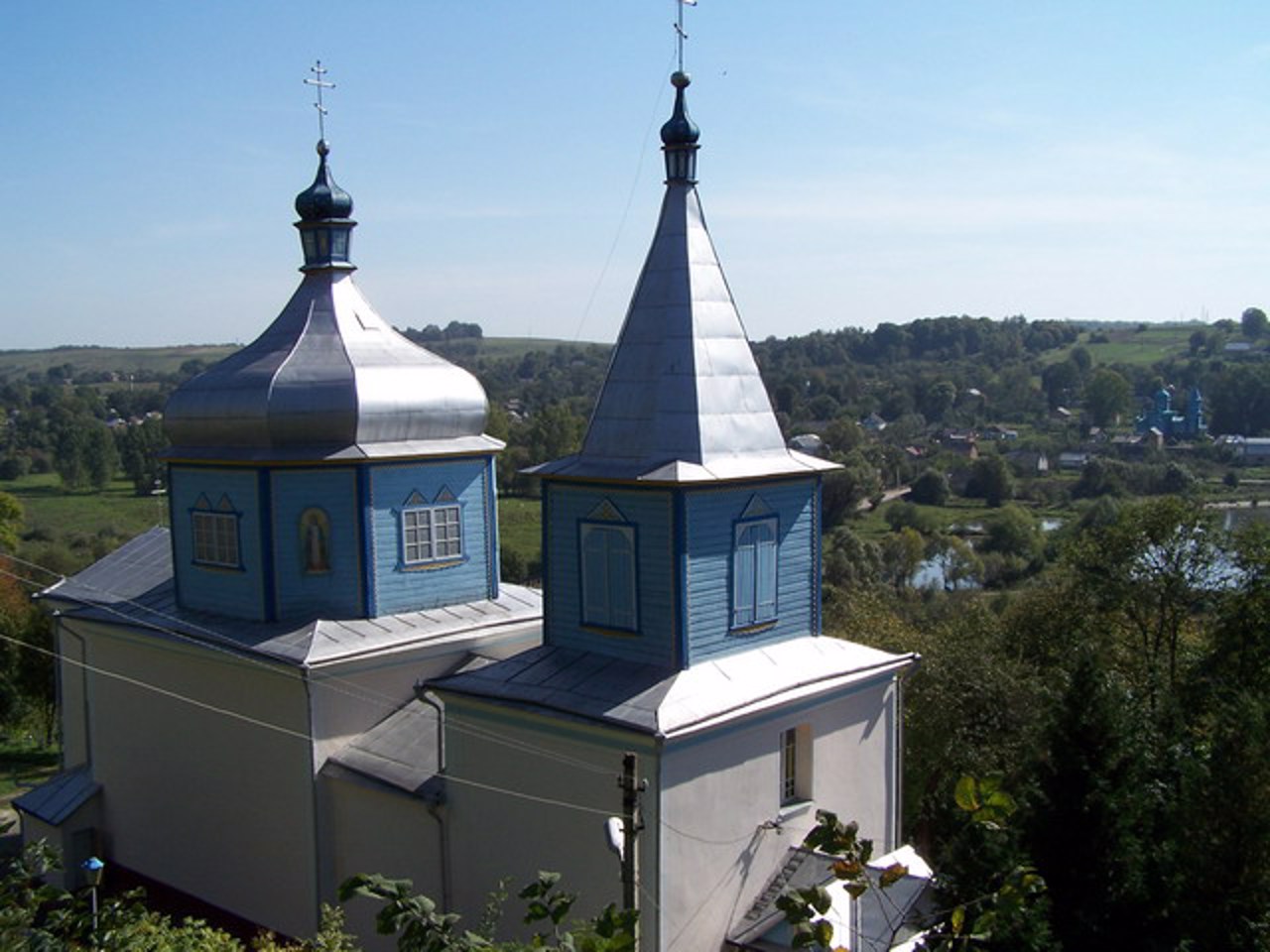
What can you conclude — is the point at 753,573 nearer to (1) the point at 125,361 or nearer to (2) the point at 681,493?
(2) the point at 681,493

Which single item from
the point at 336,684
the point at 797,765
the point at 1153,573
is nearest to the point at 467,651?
the point at 336,684

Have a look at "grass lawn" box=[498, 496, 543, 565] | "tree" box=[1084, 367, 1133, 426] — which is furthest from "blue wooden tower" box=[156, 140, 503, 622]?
"tree" box=[1084, 367, 1133, 426]

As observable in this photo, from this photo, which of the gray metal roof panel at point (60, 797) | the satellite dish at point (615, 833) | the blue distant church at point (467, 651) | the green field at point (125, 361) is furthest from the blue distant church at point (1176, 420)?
the green field at point (125, 361)

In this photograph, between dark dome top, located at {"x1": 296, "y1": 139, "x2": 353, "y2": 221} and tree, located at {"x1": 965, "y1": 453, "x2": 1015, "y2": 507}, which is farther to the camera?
tree, located at {"x1": 965, "y1": 453, "x2": 1015, "y2": 507}

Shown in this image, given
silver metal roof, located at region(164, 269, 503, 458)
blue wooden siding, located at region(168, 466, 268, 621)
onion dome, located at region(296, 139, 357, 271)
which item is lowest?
blue wooden siding, located at region(168, 466, 268, 621)

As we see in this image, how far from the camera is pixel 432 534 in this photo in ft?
46.6

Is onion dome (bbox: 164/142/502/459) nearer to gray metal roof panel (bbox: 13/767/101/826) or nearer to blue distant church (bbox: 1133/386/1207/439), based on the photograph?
gray metal roof panel (bbox: 13/767/101/826)

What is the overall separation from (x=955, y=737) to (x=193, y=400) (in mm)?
11487

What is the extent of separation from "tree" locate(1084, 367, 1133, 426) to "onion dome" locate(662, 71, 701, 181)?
91.3 metres

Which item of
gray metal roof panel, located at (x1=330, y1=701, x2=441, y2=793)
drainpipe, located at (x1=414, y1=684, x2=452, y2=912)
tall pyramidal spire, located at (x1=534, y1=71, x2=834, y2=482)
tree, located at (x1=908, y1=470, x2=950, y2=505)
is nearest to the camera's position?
tall pyramidal spire, located at (x1=534, y1=71, x2=834, y2=482)

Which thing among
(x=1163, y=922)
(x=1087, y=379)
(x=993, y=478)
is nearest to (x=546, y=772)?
(x=1163, y=922)

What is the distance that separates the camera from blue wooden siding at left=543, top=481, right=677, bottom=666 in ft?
35.4

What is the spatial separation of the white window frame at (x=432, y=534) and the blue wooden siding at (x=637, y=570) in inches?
110

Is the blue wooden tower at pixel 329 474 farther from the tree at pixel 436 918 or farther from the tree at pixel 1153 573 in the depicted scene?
the tree at pixel 1153 573
